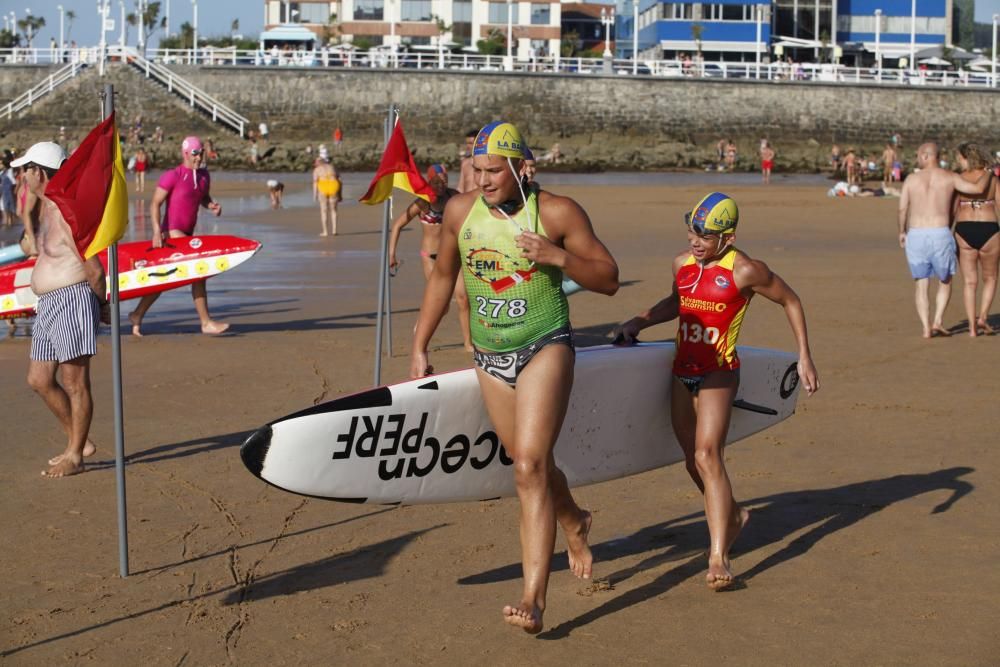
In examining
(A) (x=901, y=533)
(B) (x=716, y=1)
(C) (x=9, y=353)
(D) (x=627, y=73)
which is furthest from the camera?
(B) (x=716, y=1)

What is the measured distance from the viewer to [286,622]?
534 centimetres

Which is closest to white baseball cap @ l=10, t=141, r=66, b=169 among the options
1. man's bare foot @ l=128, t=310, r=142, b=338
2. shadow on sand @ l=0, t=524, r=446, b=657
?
shadow on sand @ l=0, t=524, r=446, b=657

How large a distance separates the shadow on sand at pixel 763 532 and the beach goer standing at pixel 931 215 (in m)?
4.63

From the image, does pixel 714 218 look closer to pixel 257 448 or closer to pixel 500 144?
pixel 500 144

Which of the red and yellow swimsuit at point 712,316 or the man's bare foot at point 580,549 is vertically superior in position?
the red and yellow swimsuit at point 712,316

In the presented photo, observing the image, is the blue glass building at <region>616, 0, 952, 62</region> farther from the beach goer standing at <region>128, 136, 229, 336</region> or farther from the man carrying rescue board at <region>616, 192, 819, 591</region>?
the man carrying rescue board at <region>616, 192, 819, 591</region>

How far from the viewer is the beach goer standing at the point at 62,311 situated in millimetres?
7383

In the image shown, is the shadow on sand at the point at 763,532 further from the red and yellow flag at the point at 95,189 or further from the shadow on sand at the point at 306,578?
the red and yellow flag at the point at 95,189

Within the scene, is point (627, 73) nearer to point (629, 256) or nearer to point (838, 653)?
point (629, 256)

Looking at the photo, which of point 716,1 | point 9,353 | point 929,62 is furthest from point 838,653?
point 716,1

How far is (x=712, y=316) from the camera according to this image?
5785mm

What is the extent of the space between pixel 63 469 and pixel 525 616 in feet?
12.0

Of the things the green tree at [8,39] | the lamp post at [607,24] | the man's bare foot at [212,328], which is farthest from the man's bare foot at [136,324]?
the green tree at [8,39]

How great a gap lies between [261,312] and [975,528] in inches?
367
